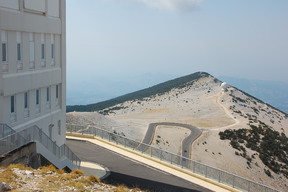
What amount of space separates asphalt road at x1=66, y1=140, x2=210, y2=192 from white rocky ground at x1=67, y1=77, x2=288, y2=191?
17.5 m

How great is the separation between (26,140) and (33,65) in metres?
5.59

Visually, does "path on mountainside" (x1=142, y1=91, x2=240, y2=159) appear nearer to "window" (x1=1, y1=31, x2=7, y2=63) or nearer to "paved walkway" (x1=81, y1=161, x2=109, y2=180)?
"paved walkway" (x1=81, y1=161, x2=109, y2=180)

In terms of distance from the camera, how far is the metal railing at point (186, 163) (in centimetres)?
2064

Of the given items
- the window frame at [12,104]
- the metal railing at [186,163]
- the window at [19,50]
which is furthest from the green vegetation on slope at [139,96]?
the window frame at [12,104]

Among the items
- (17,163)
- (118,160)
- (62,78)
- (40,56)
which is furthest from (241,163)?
(17,163)

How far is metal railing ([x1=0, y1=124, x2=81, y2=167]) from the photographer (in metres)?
15.2

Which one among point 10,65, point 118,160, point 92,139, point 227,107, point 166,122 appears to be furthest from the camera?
point 227,107

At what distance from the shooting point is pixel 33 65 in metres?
20.5

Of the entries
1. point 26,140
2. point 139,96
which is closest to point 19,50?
point 26,140

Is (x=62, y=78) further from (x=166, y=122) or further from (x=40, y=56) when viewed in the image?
(x=166, y=122)

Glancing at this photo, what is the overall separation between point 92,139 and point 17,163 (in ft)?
50.4

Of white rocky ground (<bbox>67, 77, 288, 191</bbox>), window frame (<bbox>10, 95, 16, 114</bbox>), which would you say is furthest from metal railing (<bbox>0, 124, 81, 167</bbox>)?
white rocky ground (<bbox>67, 77, 288, 191</bbox>)

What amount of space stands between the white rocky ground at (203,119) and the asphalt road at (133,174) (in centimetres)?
1750

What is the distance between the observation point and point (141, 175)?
2241 centimetres
